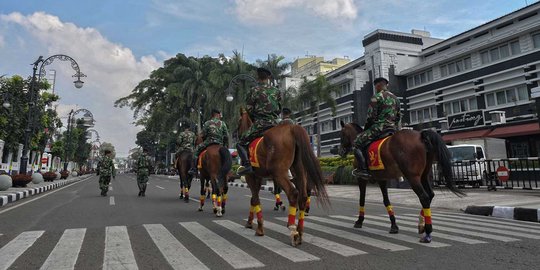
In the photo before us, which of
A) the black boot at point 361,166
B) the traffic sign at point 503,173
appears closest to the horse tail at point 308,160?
the black boot at point 361,166

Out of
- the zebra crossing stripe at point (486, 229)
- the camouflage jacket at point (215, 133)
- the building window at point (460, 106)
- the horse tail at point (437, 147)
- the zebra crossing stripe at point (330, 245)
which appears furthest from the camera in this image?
the building window at point (460, 106)

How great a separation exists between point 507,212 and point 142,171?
12298 mm

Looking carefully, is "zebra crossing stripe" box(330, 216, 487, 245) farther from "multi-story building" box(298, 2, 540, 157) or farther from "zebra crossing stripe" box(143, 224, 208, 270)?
"multi-story building" box(298, 2, 540, 157)

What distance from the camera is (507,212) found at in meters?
8.96

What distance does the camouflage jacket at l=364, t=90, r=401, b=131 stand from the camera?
6.45 metres

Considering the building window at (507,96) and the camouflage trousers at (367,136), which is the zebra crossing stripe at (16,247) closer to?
the camouflage trousers at (367,136)

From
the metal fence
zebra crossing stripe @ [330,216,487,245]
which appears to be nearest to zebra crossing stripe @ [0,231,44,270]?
zebra crossing stripe @ [330,216,487,245]

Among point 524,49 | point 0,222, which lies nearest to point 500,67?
point 524,49

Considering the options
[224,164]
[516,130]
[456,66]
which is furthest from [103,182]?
[456,66]

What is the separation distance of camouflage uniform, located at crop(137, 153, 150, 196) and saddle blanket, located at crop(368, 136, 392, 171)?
1044 cm

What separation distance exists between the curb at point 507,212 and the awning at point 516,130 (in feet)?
57.9

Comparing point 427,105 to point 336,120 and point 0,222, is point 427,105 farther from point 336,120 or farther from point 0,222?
point 0,222

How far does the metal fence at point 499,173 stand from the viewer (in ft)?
46.9

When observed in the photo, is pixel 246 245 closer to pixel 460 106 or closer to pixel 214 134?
pixel 214 134
